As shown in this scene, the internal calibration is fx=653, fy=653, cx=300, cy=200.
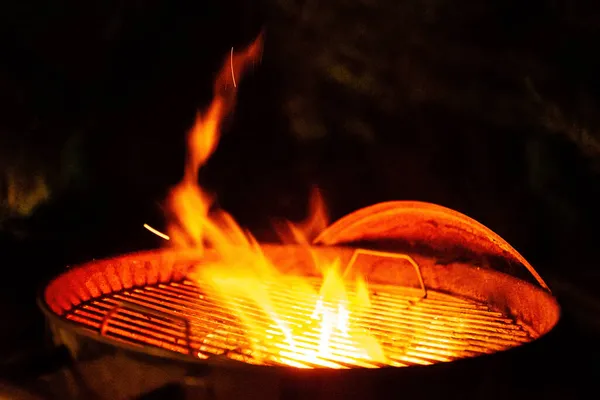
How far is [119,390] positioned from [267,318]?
56 cm

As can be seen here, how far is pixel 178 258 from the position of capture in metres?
2.05

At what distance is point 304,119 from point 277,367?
55.3 inches

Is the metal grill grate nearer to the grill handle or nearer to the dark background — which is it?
the grill handle

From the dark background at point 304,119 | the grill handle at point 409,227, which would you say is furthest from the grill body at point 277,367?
the dark background at point 304,119

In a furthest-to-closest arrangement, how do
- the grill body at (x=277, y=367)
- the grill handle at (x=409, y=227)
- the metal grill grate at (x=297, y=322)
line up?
the grill handle at (x=409, y=227) → the metal grill grate at (x=297, y=322) → the grill body at (x=277, y=367)

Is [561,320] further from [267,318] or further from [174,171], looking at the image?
[174,171]

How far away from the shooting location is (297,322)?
174cm

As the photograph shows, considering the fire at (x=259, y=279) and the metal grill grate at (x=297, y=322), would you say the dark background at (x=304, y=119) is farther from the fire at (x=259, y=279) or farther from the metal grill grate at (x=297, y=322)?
the metal grill grate at (x=297, y=322)

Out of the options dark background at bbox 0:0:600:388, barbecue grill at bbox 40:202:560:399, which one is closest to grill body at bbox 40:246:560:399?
barbecue grill at bbox 40:202:560:399

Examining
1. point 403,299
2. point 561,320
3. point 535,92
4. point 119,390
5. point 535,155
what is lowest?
point 119,390

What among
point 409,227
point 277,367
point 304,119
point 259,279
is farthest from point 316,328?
point 304,119

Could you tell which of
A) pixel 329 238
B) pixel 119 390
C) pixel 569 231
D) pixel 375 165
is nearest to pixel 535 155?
pixel 569 231

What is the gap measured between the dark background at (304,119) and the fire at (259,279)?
0.06 meters

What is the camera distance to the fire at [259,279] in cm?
157
